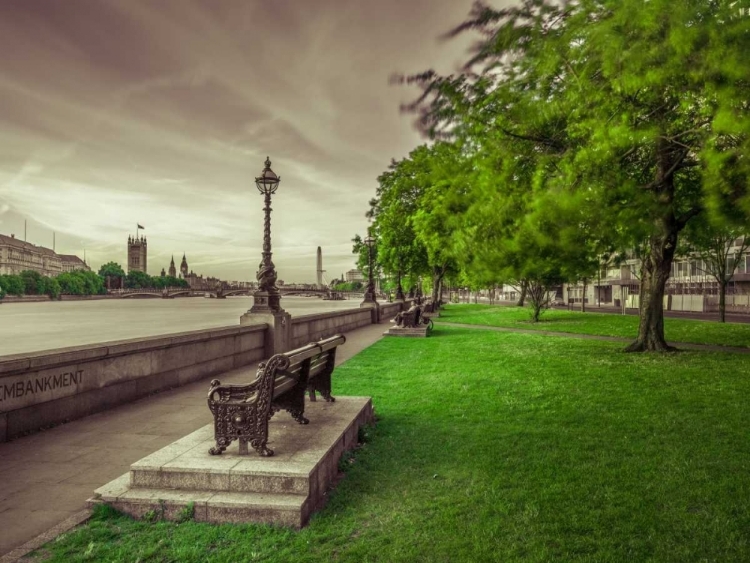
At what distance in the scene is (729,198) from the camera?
17.9 feet

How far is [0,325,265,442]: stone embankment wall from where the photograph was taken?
6.71 m

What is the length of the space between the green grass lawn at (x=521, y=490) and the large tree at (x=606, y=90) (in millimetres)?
2566

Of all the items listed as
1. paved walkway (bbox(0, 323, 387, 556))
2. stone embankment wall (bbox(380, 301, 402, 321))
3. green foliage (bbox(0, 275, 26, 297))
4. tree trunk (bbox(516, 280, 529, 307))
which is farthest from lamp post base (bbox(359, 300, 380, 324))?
→ green foliage (bbox(0, 275, 26, 297))

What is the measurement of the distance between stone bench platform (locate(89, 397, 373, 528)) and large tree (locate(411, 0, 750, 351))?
3550 millimetres

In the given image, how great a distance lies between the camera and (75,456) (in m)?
5.97

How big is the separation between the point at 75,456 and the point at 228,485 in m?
2.65

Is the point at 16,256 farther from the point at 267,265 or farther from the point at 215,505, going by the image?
the point at 215,505

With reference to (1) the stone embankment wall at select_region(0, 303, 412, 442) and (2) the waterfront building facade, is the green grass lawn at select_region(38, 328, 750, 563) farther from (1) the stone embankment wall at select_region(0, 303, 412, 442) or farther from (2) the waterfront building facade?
(2) the waterfront building facade

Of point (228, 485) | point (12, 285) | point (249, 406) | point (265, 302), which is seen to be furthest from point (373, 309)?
point (12, 285)

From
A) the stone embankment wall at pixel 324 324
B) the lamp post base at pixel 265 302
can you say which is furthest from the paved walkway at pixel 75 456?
the stone embankment wall at pixel 324 324

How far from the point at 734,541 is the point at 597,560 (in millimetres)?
1136

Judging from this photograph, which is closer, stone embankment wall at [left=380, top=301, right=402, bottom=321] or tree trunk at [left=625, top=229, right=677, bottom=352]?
tree trunk at [left=625, top=229, right=677, bottom=352]

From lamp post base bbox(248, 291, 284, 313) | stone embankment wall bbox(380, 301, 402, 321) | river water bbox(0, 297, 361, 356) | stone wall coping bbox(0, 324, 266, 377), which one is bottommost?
river water bbox(0, 297, 361, 356)

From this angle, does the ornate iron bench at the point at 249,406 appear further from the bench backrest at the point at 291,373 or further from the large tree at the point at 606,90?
the large tree at the point at 606,90
